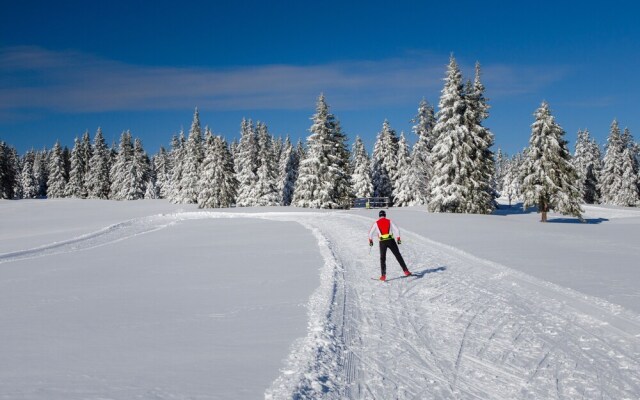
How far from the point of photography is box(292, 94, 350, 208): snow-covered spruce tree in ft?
173

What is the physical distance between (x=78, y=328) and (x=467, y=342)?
239 inches

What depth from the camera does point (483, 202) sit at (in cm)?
4156

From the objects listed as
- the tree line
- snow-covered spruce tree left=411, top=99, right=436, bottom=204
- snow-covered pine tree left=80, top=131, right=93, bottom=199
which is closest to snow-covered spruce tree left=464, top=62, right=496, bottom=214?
the tree line

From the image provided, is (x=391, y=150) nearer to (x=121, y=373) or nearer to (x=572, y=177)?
(x=572, y=177)

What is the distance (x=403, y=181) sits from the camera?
61469 mm

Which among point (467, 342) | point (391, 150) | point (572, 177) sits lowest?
point (467, 342)

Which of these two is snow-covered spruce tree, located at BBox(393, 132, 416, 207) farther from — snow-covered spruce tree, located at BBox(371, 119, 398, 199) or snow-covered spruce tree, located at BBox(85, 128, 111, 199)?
snow-covered spruce tree, located at BBox(85, 128, 111, 199)

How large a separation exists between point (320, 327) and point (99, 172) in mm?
86350

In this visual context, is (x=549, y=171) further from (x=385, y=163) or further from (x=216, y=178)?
(x=216, y=178)

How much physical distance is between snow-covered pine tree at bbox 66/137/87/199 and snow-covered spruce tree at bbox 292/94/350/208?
2039 inches

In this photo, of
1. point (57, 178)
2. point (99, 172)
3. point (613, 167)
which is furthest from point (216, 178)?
point (613, 167)

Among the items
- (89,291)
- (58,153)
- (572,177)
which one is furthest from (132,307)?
(58,153)

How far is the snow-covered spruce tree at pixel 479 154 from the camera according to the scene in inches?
1628

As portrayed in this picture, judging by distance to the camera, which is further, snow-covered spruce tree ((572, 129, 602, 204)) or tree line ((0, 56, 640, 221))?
snow-covered spruce tree ((572, 129, 602, 204))
